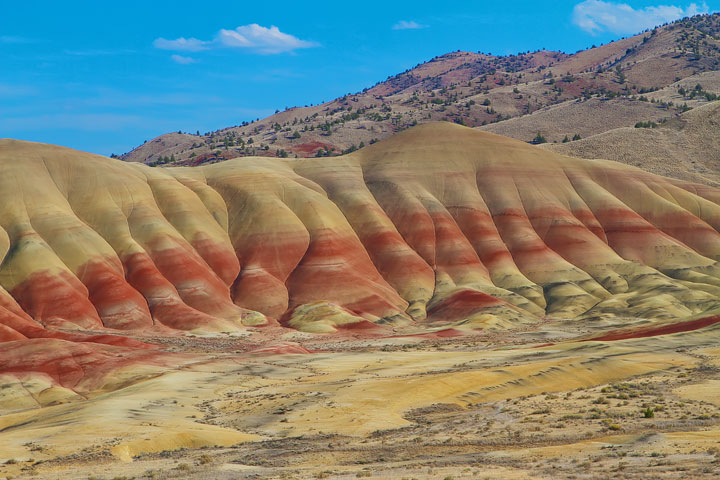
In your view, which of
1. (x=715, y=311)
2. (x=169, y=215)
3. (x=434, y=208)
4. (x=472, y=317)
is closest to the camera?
(x=715, y=311)

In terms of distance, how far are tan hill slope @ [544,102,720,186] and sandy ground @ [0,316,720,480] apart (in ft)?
357

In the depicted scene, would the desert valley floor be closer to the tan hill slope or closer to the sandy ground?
the sandy ground

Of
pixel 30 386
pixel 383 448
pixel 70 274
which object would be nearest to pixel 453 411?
pixel 383 448

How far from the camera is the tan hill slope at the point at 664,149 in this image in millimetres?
178750

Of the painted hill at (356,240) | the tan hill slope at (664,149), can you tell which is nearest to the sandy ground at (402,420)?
the painted hill at (356,240)

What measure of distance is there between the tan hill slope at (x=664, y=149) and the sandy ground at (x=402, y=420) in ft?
357

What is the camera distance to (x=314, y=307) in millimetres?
116875

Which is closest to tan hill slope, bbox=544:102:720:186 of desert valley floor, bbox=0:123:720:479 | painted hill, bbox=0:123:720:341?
desert valley floor, bbox=0:123:720:479

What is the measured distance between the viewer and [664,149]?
18762cm

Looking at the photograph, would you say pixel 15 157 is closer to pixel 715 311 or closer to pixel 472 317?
pixel 472 317

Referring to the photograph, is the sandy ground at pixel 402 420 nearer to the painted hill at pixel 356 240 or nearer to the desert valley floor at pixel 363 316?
the desert valley floor at pixel 363 316

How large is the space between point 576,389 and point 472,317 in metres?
58.2

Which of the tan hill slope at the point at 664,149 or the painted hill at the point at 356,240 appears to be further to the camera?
the tan hill slope at the point at 664,149

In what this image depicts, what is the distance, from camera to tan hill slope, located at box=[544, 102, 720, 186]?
586ft
